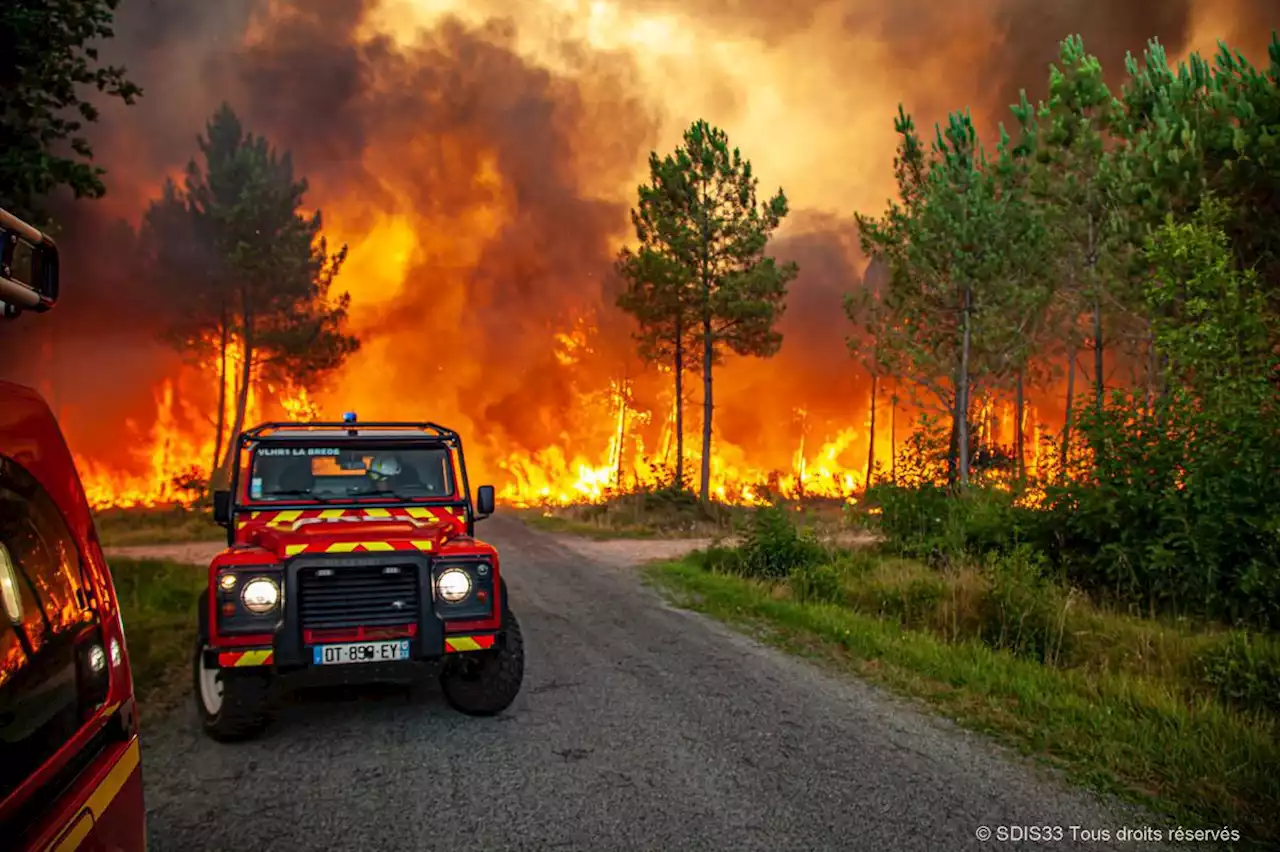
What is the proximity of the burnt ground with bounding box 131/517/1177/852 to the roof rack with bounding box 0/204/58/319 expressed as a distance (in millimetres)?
2889

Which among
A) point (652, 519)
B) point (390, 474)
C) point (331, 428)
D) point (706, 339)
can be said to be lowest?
point (652, 519)

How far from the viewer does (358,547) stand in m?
5.45

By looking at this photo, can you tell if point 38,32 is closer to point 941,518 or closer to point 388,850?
point 388,850

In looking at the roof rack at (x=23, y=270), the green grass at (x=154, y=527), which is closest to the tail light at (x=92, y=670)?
the roof rack at (x=23, y=270)

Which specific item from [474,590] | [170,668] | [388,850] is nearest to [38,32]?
[170,668]

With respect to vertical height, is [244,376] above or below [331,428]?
above

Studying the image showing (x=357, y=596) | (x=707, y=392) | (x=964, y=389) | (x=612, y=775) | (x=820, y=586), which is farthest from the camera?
(x=707, y=392)

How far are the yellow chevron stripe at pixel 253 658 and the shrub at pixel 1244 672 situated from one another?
290 inches

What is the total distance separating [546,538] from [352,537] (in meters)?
16.3

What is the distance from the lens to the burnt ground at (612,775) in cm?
407

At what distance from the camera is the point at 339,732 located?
5621 mm

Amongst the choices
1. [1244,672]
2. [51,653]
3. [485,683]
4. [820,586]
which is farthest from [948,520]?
[51,653]

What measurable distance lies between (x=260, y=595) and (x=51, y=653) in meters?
3.28

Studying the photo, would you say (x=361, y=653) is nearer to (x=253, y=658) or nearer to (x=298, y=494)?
(x=253, y=658)
